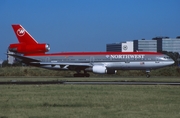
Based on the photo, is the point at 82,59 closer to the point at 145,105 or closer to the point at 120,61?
the point at 120,61

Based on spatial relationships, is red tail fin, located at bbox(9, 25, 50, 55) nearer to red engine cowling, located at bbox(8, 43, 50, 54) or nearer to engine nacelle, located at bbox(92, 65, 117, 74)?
red engine cowling, located at bbox(8, 43, 50, 54)

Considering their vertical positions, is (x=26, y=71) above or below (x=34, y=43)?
below

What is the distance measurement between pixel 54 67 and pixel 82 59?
161 inches

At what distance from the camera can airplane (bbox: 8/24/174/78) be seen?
56125mm

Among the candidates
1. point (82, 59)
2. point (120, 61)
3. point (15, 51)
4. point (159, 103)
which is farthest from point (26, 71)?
point (159, 103)

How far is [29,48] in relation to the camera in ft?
199

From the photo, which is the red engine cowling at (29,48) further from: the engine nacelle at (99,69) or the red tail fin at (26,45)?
the engine nacelle at (99,69)

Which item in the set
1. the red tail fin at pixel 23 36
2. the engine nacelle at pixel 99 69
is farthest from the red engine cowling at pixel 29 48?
the engine nacelle at pixel 99 69

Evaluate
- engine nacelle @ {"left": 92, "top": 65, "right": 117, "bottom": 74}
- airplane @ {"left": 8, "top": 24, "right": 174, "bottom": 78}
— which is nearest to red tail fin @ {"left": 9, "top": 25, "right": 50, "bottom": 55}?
airplane @ {"left": 8, "top": 24, "right": 174, "bottom": 78}

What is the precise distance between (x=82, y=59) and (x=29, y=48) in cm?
808

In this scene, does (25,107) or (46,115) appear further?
(25,107)

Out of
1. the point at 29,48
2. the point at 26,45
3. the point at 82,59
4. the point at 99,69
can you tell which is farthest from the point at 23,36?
the point at 99,69

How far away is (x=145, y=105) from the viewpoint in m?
18.4

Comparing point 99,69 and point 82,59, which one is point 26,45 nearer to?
point 82,59
